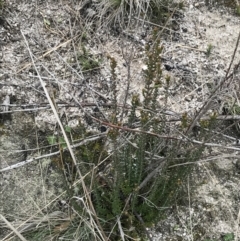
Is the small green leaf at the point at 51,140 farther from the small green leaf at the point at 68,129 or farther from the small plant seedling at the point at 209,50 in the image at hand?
the small plant seedling at the point at 209,50

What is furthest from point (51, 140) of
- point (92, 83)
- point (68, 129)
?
point (92, 83)

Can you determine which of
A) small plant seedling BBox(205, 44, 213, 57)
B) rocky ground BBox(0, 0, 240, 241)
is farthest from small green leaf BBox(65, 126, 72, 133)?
small plant seedling BBox(205, 44, 213, 57)

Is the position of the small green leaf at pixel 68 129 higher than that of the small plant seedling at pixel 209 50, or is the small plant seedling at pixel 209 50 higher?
the small plant seedling at pixel 209 50

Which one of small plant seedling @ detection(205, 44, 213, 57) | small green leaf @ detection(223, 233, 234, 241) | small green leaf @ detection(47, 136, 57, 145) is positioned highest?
small plant seedling @ detection(205, 44, 213, 57)

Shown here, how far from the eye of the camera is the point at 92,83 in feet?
9.87

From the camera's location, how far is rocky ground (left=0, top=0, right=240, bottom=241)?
2682mm

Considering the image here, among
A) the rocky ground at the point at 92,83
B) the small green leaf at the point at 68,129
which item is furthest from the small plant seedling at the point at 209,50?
the small green leaf at the point at 68,129

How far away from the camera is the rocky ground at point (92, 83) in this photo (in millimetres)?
2682

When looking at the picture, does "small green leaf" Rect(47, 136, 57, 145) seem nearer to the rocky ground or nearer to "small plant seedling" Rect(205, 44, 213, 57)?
the rocky ground

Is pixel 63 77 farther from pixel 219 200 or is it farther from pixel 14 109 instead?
pixel 219 200

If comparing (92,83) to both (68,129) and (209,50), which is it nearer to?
(68,129)

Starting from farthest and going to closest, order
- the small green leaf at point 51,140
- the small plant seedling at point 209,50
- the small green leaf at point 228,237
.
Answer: the small plant seedling at point 209,50, the small green leaf at point 51,140, the small green leaf at point 228,237

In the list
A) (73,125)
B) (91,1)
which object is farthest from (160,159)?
(91,1)

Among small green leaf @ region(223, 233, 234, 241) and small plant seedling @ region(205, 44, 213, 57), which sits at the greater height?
small plant seedling @ region(205, 44, 213, 57)
